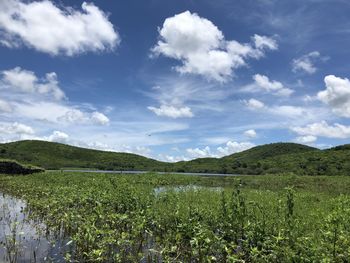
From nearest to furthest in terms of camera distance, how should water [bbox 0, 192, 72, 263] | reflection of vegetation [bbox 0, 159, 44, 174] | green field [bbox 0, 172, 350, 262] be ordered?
green field [bbox 0, 172, 350, 262], water [bbox 0, 192, 72, 263], reflection of vegetation [bbox 0, 159, 44, 174]

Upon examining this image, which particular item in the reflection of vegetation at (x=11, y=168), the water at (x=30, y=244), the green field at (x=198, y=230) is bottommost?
the water at (x=30, y=244)

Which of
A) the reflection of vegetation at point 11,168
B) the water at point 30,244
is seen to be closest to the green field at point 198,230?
the water at point 30,244

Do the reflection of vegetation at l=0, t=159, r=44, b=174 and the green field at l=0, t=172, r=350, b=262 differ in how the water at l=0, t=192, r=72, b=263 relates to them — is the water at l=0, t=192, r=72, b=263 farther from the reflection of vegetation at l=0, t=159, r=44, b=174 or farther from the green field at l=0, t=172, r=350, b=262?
the reflection of vegetation at l=0, t=159, r=44, b=174

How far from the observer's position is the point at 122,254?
1234 centimetres

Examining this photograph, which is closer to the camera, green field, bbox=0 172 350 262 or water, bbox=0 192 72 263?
green field, bbox=0 172 350 262

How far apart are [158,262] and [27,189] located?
2236 cm

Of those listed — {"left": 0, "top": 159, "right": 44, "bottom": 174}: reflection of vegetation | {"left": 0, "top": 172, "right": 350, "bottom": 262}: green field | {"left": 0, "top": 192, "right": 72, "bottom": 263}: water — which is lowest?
{"left": 0, "top": 192, "right": 72, "bottom": 263}: water

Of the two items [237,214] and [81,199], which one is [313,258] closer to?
[237,214]

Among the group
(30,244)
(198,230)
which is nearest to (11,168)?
(30,244)

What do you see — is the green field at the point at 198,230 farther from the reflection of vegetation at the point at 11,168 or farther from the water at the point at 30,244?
the reflection of vegetation at the point at 11,168

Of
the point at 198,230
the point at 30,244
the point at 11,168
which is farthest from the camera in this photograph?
the point at 11,168

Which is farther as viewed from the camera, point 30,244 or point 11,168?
point 11,168

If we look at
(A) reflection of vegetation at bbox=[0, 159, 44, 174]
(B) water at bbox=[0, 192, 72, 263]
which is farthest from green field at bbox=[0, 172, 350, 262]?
(A) reflection of vegetation at bbox=[0, 159, 44, 174]

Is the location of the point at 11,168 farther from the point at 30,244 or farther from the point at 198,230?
the point at 198,230
